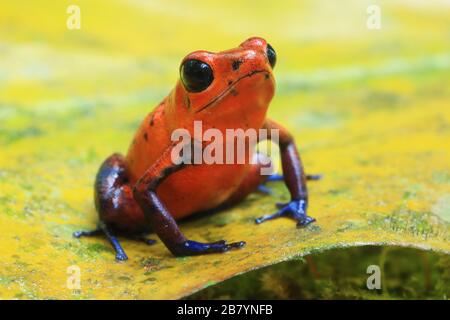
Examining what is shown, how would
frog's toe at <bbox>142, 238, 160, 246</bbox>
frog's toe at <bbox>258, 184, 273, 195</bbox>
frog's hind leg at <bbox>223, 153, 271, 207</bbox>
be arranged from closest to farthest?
frog's toe at <bbox>142, 238, 160, 246</bbox>, frog's hind leg at <bbox>223, 153, 271, 207</bbox>, frog's toe at <bbox>258, 184, 273, 195</bbox>

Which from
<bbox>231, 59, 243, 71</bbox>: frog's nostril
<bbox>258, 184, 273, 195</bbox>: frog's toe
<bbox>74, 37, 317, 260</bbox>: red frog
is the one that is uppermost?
<bbox>231, 59, 243, 71</bbox>: frog's nostril

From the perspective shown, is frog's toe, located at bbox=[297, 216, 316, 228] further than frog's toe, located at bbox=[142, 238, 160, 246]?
No

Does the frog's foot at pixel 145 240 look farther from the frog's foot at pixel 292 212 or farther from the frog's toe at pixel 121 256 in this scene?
the frog's foot at pixel 292 212

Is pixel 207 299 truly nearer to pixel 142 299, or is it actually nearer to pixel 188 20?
pixel 142 299

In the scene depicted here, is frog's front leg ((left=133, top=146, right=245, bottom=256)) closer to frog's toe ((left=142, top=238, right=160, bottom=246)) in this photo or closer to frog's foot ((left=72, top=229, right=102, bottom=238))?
frog's toe ((left=142, top=238, right=160, bottom=246))

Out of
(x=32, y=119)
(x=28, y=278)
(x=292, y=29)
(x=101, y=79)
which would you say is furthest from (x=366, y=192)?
(x=292, y=29)

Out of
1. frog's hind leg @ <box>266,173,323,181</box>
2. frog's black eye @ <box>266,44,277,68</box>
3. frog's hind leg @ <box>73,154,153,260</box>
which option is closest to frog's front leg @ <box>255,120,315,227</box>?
Answer: frog's hind leg @ <box>266,173,323,181</box>

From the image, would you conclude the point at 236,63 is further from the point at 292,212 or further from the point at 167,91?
the point at 167,91

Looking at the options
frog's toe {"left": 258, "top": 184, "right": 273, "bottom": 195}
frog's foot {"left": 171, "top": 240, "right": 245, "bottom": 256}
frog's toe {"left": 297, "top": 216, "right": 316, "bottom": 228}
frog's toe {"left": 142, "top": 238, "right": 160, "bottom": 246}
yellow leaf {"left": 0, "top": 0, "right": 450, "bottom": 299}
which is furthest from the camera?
Answer: frog's toe {"left": 258, "top": 184, "right": 273, "bottom": 195}

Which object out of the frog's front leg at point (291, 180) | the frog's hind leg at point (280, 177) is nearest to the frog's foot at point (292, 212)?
the frog's front leg at point (291, 180)
